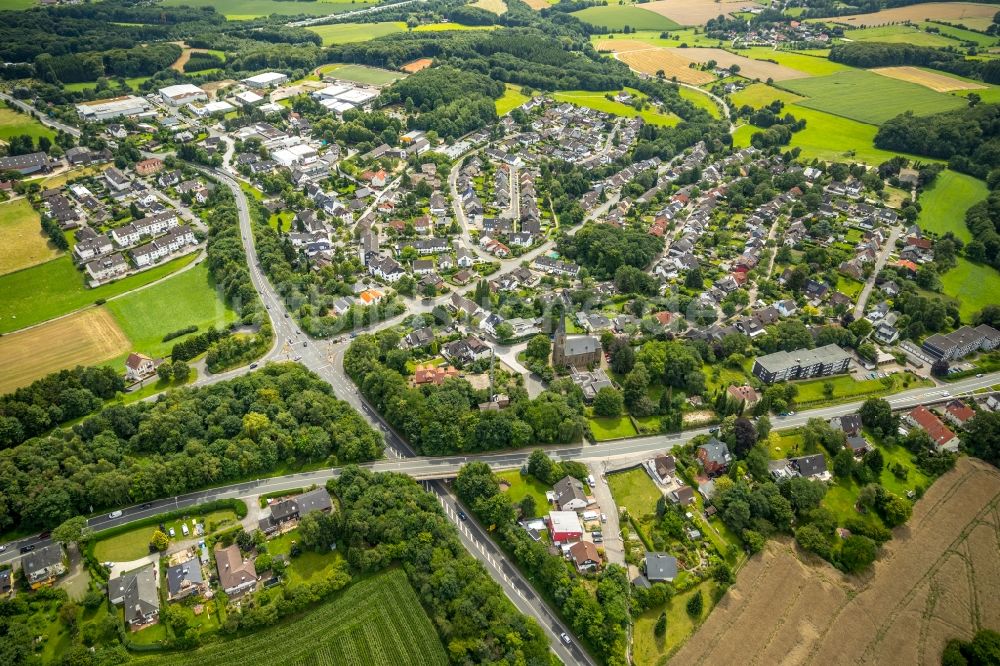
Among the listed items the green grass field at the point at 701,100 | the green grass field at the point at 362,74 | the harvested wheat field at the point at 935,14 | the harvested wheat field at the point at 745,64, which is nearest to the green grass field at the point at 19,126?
the green grass field at the point at 362,74

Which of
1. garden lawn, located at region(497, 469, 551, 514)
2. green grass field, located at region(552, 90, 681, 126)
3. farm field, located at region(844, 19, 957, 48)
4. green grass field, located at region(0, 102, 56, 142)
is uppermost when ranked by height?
farm field, located at region(844, 19, 957, 48)

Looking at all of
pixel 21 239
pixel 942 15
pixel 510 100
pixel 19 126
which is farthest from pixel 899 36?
pixel 19 126

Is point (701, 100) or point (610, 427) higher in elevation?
point (701, 100)

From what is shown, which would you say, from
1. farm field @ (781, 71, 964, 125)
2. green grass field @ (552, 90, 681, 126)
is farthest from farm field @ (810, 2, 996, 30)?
green grass field @ (552, 90, 681, 126)

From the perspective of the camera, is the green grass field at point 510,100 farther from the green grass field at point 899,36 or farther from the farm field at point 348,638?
the farm field at point 348,638

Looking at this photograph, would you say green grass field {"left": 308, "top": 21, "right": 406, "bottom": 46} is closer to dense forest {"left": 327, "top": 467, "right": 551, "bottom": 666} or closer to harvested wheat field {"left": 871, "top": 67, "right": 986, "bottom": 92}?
harvested wheat field {"left": 871, "top": 67, "right": 986, "bottom": 92}

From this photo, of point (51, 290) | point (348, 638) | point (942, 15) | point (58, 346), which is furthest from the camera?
point (942, 15)

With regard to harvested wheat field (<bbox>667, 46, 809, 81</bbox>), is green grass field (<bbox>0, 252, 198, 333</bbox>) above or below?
below

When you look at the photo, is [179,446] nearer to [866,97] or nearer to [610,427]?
[610,427]
